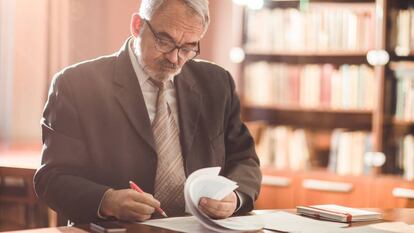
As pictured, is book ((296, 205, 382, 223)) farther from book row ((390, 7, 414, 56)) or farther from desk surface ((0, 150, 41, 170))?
book row ((390, 7, 414, 56))

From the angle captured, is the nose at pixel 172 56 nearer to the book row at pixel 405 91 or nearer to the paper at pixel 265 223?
the paper at pixel 265 223

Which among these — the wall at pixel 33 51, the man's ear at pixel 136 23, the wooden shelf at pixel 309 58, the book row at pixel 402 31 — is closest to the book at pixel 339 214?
the man's ear at pixel 136 23

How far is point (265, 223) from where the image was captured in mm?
1717

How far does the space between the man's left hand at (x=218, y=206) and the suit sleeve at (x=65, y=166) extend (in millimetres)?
260

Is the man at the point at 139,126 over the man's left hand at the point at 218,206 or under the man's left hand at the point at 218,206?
over

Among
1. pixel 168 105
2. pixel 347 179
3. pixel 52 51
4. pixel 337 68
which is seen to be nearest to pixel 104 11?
pixel 52 51

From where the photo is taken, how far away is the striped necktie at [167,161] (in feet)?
6.38

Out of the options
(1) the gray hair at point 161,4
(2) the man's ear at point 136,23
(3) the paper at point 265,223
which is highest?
(1) the gray hair at point 161,4

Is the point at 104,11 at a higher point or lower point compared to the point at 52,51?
higher

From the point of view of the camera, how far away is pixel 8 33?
402 cm

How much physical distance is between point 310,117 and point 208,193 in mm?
2687

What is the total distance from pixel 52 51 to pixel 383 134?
2.03 metres

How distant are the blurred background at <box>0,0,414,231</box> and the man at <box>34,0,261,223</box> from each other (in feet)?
5.46

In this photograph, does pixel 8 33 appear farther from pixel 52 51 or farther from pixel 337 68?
pixel 337 68
